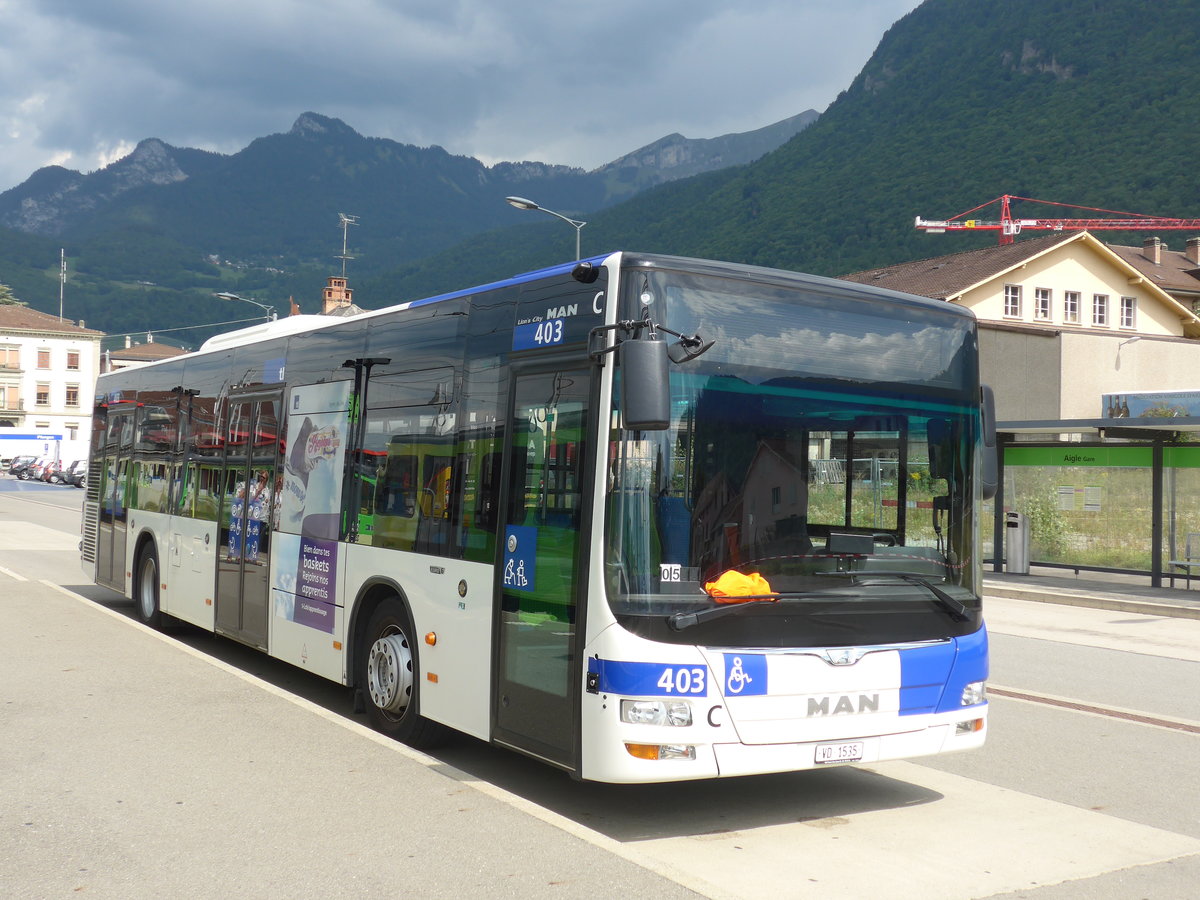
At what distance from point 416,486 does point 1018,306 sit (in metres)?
49.0

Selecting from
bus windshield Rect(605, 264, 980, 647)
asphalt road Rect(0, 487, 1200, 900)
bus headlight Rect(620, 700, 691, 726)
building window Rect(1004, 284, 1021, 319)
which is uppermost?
building window Rect(1004, 284, 1021, 319)

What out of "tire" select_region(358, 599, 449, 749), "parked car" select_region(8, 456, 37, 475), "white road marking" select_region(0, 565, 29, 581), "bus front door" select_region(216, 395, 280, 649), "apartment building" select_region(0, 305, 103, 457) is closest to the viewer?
"tire" select_region(358, 599, 449, 749)

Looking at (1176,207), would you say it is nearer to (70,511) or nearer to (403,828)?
(70,511)

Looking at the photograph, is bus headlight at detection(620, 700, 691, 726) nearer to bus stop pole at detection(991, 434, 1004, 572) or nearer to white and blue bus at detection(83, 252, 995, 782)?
white and blue bus at detection(83, 252, 995, 782)

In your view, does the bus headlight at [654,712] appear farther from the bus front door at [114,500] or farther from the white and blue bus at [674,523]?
the bus front door at [114,500]

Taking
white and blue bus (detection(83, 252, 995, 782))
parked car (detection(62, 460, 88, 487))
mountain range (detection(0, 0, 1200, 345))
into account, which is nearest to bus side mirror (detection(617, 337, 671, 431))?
white and blue bus (detection(83, 252, 995, 782))

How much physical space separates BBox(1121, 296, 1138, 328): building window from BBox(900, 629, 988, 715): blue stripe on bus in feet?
175

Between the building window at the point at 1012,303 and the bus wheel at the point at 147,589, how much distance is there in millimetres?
45219

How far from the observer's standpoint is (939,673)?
625 centimetres

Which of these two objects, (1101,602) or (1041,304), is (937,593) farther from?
(1041,304)

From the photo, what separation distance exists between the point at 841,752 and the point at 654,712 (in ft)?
3.25

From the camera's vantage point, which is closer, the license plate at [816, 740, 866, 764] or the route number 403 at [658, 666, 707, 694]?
the route number 403 at [658, 666, 707, 694]

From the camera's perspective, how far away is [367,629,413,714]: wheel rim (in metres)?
7.53

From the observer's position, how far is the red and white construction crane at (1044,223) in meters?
73.4
